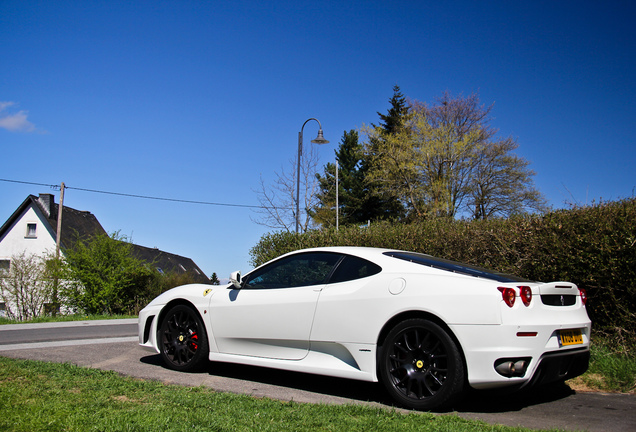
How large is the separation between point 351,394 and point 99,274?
16482mm

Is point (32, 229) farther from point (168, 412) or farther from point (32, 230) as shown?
point (168, 412)

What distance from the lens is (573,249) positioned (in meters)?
6.38

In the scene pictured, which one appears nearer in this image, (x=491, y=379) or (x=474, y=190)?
(x=491, y=379)

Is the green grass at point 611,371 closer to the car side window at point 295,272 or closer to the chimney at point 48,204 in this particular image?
the car side window at point 295,272

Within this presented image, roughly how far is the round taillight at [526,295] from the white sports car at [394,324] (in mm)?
10

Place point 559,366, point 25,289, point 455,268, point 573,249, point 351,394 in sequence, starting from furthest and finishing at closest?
point 25,289, point 573,249, point 351,394, point 455,268, point 559,366

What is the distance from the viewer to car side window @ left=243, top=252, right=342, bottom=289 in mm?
5086

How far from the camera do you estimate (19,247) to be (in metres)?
37.8

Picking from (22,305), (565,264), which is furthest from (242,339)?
(22,305)

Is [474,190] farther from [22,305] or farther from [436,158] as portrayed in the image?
[22,305]

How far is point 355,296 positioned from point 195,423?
5.96 ft

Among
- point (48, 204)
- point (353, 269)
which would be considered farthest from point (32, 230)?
point (353, 269)

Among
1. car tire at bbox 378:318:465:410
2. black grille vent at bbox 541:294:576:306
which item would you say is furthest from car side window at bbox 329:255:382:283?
black grille vent at bbox 541:294:576:306

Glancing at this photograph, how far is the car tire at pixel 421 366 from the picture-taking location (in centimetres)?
395
